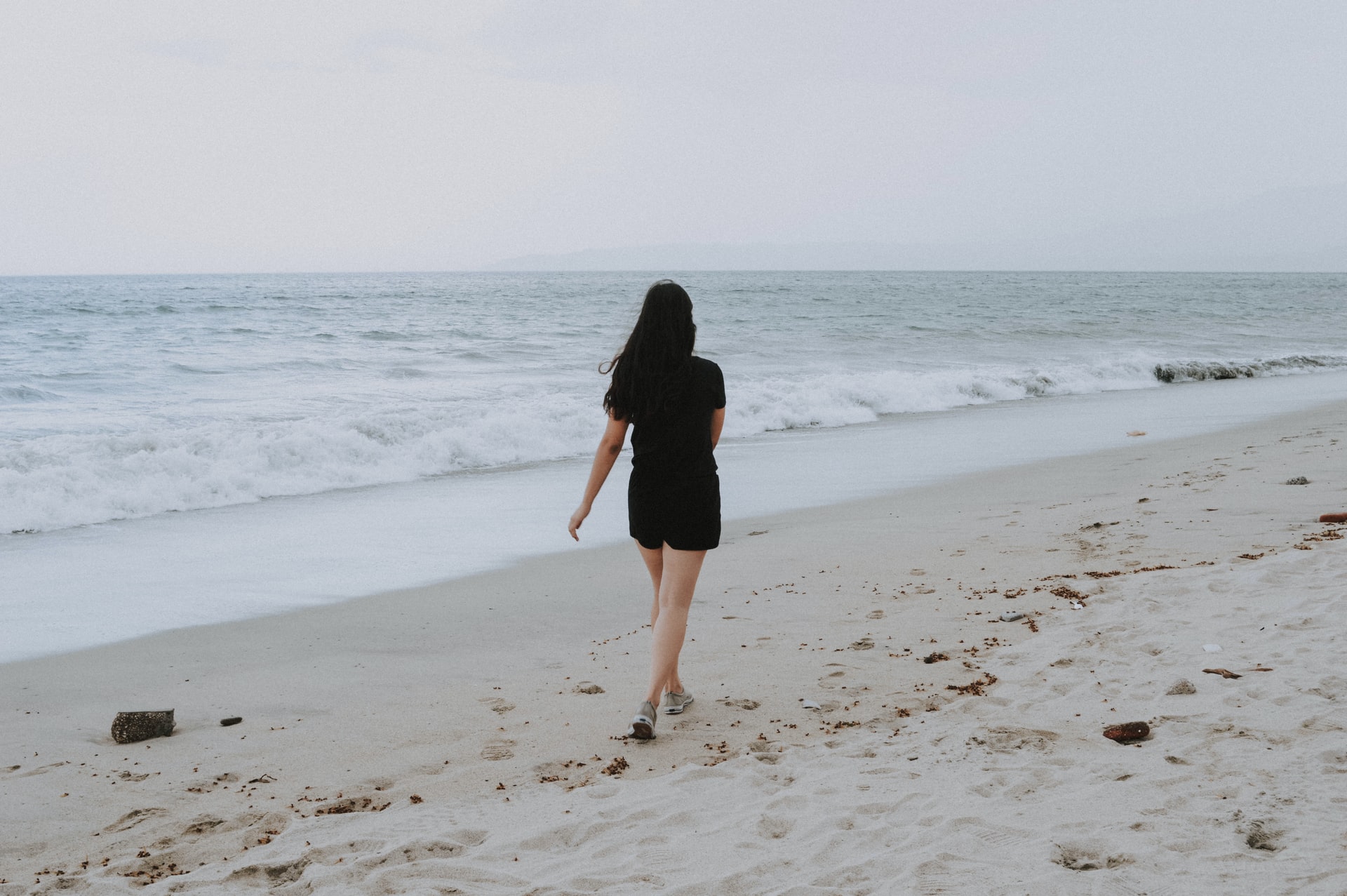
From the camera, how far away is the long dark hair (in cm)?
381

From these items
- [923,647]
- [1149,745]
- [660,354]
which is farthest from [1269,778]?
[660,354]

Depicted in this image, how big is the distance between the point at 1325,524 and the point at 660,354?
5.47 meters

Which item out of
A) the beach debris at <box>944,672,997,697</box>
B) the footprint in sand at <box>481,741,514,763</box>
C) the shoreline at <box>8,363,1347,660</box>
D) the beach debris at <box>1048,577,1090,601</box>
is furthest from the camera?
the shoreline at <box>8,363,1347,660</box>

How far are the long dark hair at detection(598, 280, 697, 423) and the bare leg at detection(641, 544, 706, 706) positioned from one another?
2.08ft

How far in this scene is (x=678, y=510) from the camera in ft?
12.9

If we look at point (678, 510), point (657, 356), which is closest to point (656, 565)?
point (678, 510)

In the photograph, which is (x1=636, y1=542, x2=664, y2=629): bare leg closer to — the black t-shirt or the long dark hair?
the black t-shirt

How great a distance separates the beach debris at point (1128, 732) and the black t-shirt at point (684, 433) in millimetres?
1863

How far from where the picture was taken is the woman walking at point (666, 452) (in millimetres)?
3830

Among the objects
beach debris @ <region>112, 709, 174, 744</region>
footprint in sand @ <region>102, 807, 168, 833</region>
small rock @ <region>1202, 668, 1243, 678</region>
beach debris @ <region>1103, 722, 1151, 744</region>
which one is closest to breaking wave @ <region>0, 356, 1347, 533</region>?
beach debris @ <region>112, 709, 174, 744</region>

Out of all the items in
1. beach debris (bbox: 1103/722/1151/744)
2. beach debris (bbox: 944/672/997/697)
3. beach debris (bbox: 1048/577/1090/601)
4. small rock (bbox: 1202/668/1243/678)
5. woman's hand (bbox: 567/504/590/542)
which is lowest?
beach debris (bbox: 944/672/997/697)

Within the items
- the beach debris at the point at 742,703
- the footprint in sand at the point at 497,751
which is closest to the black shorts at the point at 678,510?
the beach debris at the point at 742,703

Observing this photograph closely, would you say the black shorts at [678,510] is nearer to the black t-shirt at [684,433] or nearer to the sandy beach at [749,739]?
the black t-shirt at [684,433]

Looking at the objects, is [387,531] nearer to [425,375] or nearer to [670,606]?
[670,606]
